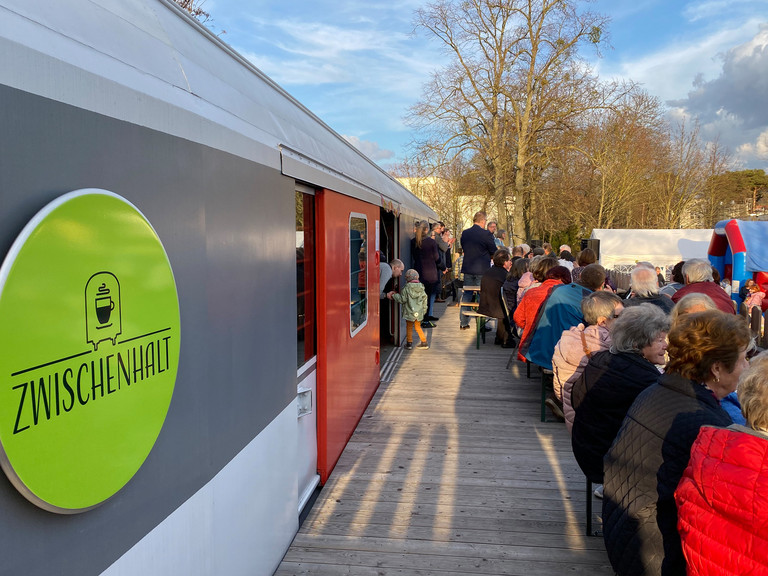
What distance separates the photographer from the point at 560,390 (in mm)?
4727

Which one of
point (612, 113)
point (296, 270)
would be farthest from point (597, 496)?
point (612, 113)

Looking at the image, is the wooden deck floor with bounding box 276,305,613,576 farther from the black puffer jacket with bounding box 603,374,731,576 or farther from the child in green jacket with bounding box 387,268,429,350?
the child in green jacket with bounding box 387,268,429,350

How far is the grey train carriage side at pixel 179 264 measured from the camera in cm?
127

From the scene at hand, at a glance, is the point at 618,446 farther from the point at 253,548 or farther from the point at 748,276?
the point at 748,276

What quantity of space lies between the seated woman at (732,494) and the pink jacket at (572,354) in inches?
91.0

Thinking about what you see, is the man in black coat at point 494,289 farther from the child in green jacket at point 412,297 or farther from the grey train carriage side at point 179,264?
the grey train carriage side at point 179,264

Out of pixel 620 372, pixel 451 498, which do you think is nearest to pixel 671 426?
pixel 620 372

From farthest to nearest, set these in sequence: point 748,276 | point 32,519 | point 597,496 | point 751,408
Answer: point 748,276
point 597,496
point 751,408
point 32,519

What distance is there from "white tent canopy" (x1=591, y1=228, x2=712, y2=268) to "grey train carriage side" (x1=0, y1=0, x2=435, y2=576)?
15.7 m

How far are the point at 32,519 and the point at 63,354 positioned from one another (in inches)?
14.4

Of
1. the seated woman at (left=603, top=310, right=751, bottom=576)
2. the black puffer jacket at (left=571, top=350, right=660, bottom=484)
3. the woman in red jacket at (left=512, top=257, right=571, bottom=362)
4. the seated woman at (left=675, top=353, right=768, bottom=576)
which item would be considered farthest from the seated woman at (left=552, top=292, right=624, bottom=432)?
the seated woman at (left=675, top=353, right=768, bottom=576)

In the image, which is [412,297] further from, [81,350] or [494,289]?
[81,350]

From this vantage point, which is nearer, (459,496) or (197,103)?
(197,103)

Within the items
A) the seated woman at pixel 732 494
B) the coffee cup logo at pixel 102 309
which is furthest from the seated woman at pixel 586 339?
the coffee cup logo at pixel 102 309
